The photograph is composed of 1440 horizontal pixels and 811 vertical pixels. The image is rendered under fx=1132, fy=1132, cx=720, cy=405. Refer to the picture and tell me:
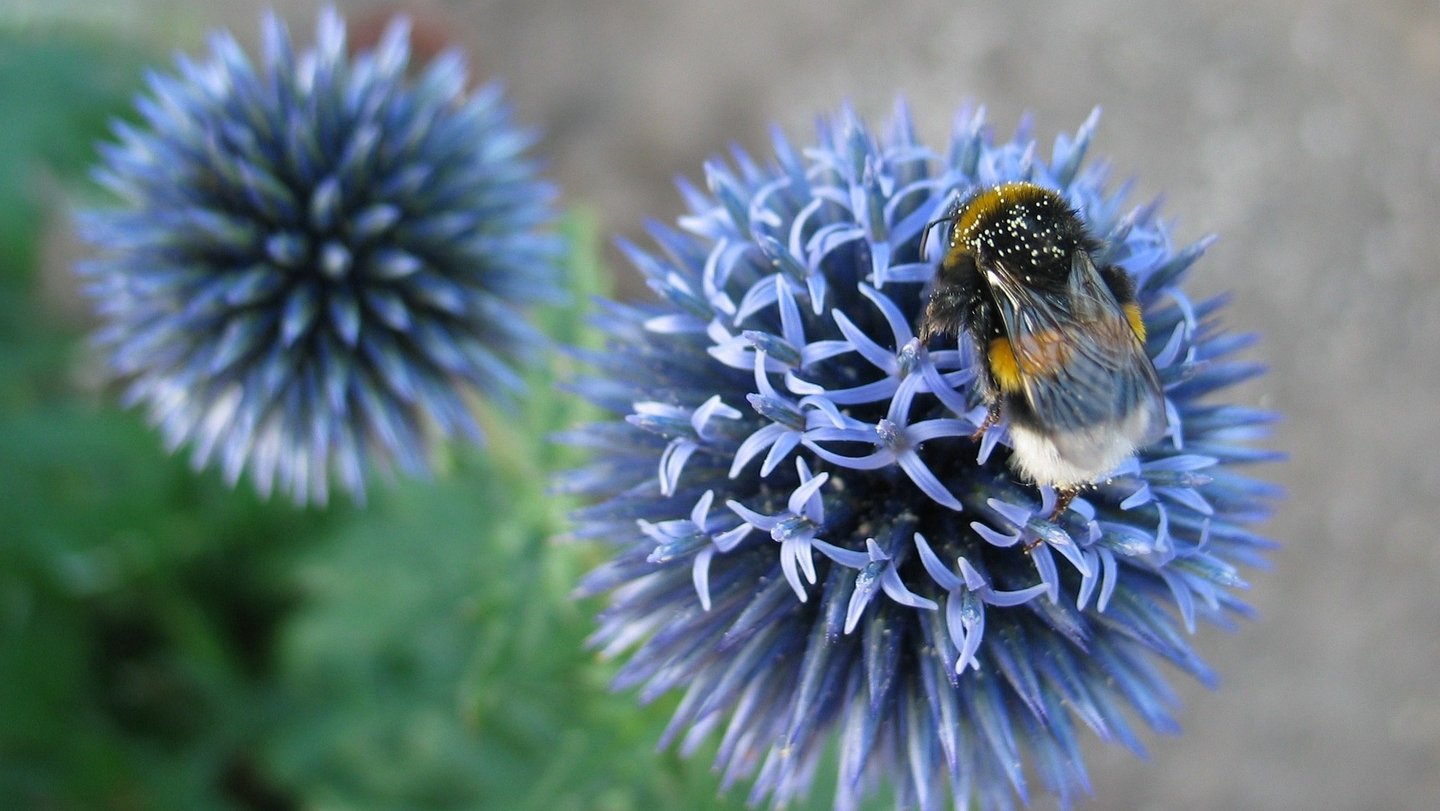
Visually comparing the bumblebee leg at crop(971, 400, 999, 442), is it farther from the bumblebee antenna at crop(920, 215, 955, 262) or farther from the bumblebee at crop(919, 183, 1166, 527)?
the bumblebee antenna at crop(920, 215, 955, 262)

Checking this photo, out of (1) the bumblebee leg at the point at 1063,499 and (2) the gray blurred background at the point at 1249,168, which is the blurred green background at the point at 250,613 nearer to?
(1) the bumblebee leg at the point at 1063,499

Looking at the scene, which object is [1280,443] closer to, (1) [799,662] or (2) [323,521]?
(1) [799,662]

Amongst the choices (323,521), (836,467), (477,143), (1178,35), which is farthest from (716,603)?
(1178,35)

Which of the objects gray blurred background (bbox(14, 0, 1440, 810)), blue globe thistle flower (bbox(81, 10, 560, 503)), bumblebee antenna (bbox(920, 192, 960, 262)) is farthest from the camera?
gray blurred background (bbox(14, 0, 1440, 810))

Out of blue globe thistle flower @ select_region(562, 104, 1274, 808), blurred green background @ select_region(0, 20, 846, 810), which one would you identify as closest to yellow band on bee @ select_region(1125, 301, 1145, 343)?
blue globe thistle flower @ select_region(562, 104, 1274, 808)

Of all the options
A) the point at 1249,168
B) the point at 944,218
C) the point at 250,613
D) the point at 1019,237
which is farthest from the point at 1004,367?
the point at 1249,168

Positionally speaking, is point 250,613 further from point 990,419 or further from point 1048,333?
point 1048,333
